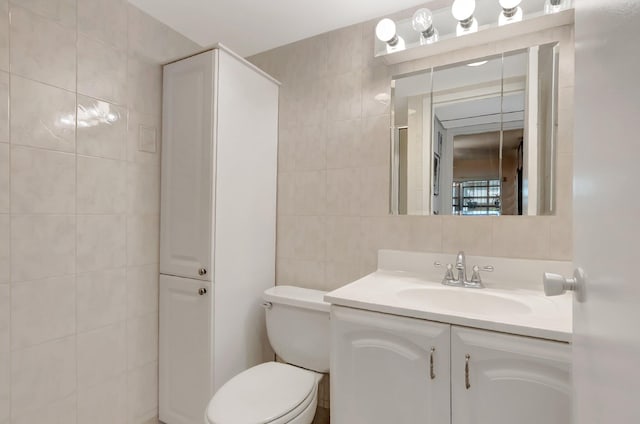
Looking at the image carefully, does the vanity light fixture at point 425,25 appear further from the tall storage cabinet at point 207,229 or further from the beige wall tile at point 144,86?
the beige wall tile at point 144,86

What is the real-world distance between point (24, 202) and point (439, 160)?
5.73 feet

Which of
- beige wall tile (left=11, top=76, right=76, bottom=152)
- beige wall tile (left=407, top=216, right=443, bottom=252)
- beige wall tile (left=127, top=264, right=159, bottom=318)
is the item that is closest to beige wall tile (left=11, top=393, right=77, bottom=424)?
beige wall tile (left=127, top=264, right=159, bottom=318)

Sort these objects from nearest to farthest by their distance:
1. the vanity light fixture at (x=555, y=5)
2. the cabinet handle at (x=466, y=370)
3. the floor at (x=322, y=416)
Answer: the cabinet handle at (x=466, y=370), the vanity light fixture at (x=555, y=5), the floor at (x=322, y=416)

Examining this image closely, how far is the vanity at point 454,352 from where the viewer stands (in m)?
0.87

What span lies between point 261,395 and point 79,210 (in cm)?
109

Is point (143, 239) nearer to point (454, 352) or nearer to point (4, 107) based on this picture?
point (4, 107)

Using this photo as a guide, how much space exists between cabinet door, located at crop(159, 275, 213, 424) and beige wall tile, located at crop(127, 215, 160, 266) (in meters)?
0.15

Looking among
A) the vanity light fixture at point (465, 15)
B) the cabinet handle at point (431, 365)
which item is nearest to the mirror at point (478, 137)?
the vanity light fixture at point (465, 15)

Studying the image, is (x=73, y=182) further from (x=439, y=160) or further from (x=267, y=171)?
(x=439, y=160)

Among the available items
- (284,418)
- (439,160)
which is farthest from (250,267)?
(439,160)

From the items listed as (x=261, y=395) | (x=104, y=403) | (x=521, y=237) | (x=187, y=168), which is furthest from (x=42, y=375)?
(x=521, y=237)

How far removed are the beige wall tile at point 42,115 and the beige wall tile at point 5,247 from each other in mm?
293

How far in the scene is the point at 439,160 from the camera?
1.52m

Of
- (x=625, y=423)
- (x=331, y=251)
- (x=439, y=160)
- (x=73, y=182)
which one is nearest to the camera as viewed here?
(x=625, y=423)
